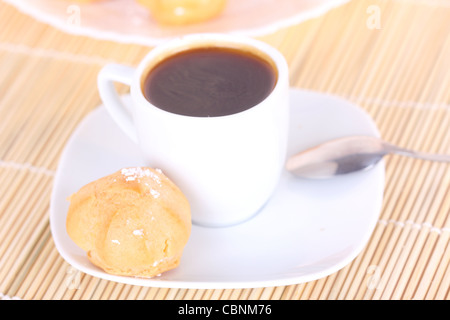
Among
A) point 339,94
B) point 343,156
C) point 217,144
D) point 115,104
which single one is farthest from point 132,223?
point 339,94

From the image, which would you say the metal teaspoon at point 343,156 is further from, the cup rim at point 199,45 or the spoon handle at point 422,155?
the cup rim at point 199,45

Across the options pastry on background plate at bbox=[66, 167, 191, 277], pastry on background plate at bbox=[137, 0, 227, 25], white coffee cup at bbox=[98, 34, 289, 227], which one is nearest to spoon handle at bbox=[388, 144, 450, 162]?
white coffee cup at bbox=[98, 34, 289, 227]

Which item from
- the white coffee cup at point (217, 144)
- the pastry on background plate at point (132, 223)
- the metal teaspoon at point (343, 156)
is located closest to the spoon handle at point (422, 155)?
the metal teaspoon at point (343, 156)

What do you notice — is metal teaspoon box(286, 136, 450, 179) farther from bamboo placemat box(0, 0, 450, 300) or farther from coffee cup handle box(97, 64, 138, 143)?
coffee cup handle box(97, 64, 138, 143)

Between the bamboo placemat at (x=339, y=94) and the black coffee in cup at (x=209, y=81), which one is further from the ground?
the black coffee in cup at (x=209, y=81)

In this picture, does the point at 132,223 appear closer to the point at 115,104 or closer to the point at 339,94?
the point at 115,104

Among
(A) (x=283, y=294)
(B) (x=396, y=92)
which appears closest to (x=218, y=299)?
(A) (x=283, y=294)
